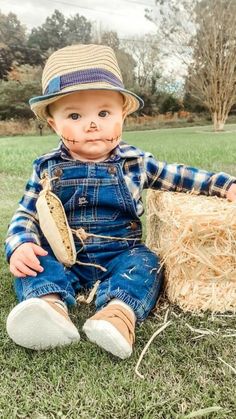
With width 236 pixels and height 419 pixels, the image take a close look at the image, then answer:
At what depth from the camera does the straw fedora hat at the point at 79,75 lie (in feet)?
5.76

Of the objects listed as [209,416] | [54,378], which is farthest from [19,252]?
[209,416]

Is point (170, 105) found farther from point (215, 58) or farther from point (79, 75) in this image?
point (79, 75)

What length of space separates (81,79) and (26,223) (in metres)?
0.53

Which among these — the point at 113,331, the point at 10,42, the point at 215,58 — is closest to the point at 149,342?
the point at 113,331

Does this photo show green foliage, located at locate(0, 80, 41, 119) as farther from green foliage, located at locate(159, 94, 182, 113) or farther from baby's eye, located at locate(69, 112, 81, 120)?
baby's eye, located at locate(69, 112, 81, 120)

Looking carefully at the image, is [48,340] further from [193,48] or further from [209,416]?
[193,48]

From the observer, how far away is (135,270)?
175cm

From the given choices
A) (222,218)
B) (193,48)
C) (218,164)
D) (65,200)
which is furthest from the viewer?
(193,48)

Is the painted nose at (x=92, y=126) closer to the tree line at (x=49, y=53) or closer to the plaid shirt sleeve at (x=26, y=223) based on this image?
the plaid shirt sleeve at (x=26, y=223)

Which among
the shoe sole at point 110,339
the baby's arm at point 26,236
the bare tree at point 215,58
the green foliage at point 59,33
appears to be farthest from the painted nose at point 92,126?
the green foliage at point 59,33

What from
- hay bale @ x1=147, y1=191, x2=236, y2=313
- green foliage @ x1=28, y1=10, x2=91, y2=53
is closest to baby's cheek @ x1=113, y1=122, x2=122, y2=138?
hay bale @ x1=147, y1=191, x2=236, y2=313

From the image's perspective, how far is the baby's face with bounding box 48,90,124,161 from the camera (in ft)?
5.86

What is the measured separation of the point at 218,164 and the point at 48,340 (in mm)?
4773

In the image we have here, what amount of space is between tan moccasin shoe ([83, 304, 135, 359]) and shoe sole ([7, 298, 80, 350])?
8 centimetres
